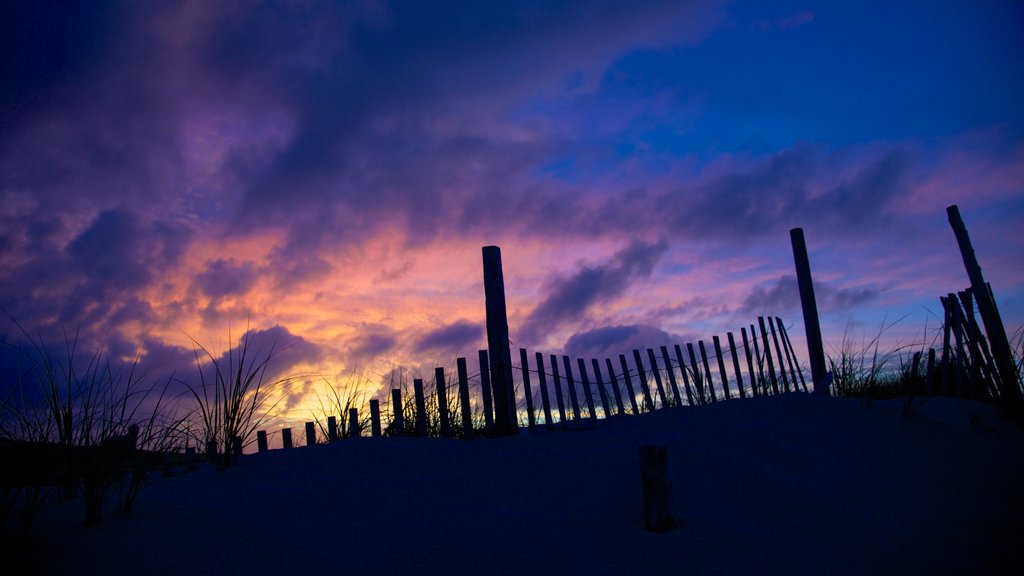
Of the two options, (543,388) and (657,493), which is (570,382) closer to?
(543,388)

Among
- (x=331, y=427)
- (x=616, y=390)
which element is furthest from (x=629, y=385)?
(x=331, y=427)

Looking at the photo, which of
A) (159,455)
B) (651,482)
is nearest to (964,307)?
(651,482)

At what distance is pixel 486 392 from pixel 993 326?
644 centimetres

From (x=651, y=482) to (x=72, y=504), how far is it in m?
3.41

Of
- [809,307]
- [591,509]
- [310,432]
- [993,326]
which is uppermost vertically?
[809,307]

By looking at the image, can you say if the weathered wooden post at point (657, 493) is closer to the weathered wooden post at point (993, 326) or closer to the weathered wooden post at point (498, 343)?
the weathered wooden post at point (498, 343)

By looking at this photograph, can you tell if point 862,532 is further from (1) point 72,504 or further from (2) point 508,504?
(1) point 72,504

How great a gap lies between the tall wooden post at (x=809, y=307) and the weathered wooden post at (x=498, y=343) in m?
4.55

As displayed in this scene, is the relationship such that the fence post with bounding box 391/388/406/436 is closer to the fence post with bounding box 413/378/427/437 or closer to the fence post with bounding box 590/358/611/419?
the fence post with bounding box 413/378/427/437

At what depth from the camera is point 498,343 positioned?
620 centimetres

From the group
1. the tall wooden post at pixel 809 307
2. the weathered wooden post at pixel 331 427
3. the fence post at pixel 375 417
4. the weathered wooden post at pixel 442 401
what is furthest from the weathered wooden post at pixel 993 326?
the weathered wooden post at pixel 331 427

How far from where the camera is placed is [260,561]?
9.16 ft

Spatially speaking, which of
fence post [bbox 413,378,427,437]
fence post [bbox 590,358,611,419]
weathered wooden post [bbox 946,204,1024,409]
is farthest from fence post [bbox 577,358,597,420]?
weathered wooden post [bbox 946,204,1024,409]

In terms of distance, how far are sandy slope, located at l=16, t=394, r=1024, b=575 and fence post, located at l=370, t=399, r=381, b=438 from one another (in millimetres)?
1196
